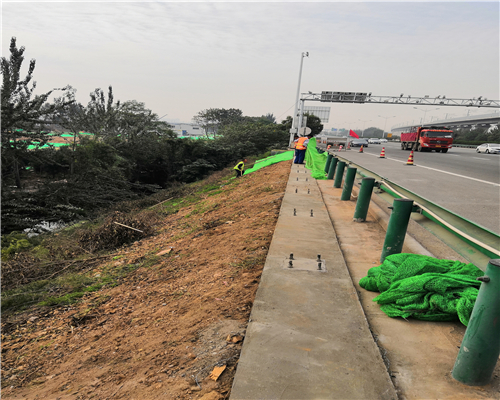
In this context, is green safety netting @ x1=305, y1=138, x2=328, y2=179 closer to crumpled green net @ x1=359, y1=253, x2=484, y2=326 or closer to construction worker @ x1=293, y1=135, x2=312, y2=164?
construction worker @ x1=293, y1=135, x2=312, y2=164

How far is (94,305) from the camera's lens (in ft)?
15.1

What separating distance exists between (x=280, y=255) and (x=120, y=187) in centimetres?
2027

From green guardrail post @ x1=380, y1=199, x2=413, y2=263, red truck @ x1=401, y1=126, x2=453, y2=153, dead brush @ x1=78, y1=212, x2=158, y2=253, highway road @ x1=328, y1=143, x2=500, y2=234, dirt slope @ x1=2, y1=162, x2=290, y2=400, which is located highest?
red truck @ x1=401, y1=126, x2=453, y2=153

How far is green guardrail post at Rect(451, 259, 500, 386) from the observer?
205cm

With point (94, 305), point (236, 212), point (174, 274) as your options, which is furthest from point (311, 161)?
point (94, 305)

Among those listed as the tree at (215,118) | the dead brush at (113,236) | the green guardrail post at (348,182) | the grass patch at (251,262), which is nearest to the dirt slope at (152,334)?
the grass patch at (251,262)

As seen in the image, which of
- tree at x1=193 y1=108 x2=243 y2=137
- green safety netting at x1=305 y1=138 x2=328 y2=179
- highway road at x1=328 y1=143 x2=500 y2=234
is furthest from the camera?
tree at x1=193 y1=108 x2=243 y2=137

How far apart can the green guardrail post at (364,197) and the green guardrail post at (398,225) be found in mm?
1893

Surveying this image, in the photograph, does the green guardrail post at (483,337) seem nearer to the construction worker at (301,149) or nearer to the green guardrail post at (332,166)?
the green guardrail post at (332,166)

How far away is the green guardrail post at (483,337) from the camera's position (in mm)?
2049

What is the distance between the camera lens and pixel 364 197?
243 inches

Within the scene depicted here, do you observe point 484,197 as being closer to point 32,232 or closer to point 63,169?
point 32,232

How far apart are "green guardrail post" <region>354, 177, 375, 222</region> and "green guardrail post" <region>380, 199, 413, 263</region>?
6.21 feet

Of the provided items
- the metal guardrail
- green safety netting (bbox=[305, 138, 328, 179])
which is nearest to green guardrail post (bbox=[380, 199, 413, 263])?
the metal guardrail
